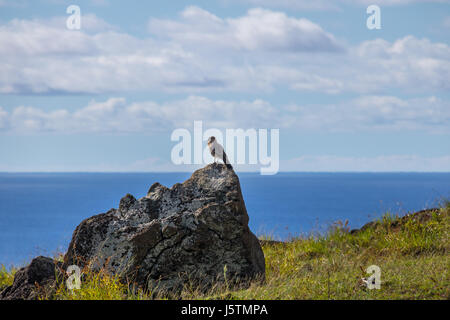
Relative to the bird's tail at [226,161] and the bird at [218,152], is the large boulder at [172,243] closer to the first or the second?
the bird's tail at [226,161]

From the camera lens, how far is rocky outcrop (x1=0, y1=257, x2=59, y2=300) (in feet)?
26.8

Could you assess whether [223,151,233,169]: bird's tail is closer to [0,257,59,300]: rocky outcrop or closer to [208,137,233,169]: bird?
[208,137,233,169]: bird

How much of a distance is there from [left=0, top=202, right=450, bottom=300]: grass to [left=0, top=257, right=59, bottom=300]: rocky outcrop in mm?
452

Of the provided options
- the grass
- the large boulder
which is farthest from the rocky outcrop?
the grass

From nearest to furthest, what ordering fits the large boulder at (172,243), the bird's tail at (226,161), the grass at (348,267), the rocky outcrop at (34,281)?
1. the grass at (348,267)
2. the rocky outcrop at (34,281)
3. the large boulder at (172,243)
4. the bird's tail at (226,161)

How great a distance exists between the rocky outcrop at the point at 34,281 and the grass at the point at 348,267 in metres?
0.45

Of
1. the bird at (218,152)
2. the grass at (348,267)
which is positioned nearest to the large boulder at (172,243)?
the grass at (348,267)

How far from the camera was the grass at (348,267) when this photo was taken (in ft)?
24.2
